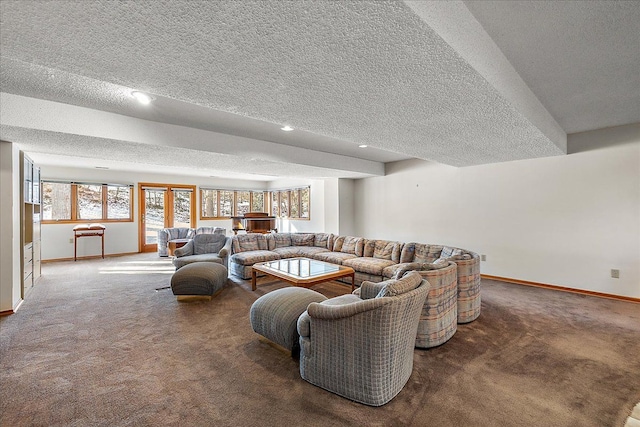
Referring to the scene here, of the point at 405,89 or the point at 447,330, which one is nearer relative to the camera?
the point at 405,89

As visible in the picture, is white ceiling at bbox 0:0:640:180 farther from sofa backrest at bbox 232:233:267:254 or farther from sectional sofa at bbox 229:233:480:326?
sofa backrest at bbox 232:233:267:254

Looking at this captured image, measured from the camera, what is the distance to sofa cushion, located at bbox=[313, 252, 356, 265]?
15.8 feet

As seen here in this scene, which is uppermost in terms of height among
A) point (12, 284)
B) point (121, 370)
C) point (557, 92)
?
point (557, 92)

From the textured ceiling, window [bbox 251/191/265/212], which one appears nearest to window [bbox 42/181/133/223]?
window [bbox 251/191/265/212]

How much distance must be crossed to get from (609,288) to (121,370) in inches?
235

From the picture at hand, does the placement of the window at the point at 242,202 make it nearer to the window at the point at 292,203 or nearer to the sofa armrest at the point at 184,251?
the window at the point at 292,203

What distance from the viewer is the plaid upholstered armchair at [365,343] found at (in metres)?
1.77

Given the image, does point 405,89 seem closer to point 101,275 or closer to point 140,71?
point 140,71

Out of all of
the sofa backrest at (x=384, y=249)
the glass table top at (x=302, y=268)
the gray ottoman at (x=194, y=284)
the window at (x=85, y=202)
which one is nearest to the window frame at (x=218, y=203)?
the window at (x=85, y=202)

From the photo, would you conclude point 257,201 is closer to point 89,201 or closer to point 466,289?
point 89,201

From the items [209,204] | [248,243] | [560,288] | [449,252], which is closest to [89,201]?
[209,204]

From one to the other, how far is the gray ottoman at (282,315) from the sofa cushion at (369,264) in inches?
68.1

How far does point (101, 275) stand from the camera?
17.3 feet

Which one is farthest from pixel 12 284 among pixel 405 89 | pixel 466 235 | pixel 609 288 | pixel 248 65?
pixel 609 288
